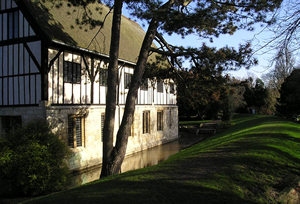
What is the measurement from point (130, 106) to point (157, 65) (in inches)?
145

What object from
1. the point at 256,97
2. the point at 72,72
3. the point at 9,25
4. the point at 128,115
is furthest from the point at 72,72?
the point at 256,97

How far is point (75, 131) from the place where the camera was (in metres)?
11.4

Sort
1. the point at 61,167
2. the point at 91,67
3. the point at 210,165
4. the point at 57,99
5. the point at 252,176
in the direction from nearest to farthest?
the point at 252,176 → the point at 210,165 → the point at 61,167 → the point at 57,99 → the point at 91,67

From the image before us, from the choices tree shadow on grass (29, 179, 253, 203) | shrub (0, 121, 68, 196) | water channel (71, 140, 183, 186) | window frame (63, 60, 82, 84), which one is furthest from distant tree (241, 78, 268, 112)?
tree shadow on grass (29, 179, 253, 203)

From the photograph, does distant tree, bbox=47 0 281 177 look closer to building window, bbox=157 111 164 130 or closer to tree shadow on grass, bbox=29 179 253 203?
tree shadow on grass, bbox=29 179 253 203

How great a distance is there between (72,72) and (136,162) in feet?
18.9

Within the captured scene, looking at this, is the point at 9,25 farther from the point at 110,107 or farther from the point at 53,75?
the point at 110,107

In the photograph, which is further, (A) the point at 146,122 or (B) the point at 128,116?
(A) the point at 146,122

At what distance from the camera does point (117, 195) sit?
4.57m

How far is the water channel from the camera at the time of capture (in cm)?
1043

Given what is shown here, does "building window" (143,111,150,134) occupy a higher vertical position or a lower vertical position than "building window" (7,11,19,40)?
lower

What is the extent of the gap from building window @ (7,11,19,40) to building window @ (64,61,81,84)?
2.42 metres

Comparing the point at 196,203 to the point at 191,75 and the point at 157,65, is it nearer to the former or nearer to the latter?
the point at 191,75

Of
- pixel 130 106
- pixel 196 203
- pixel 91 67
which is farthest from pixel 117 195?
pixel 91 67
